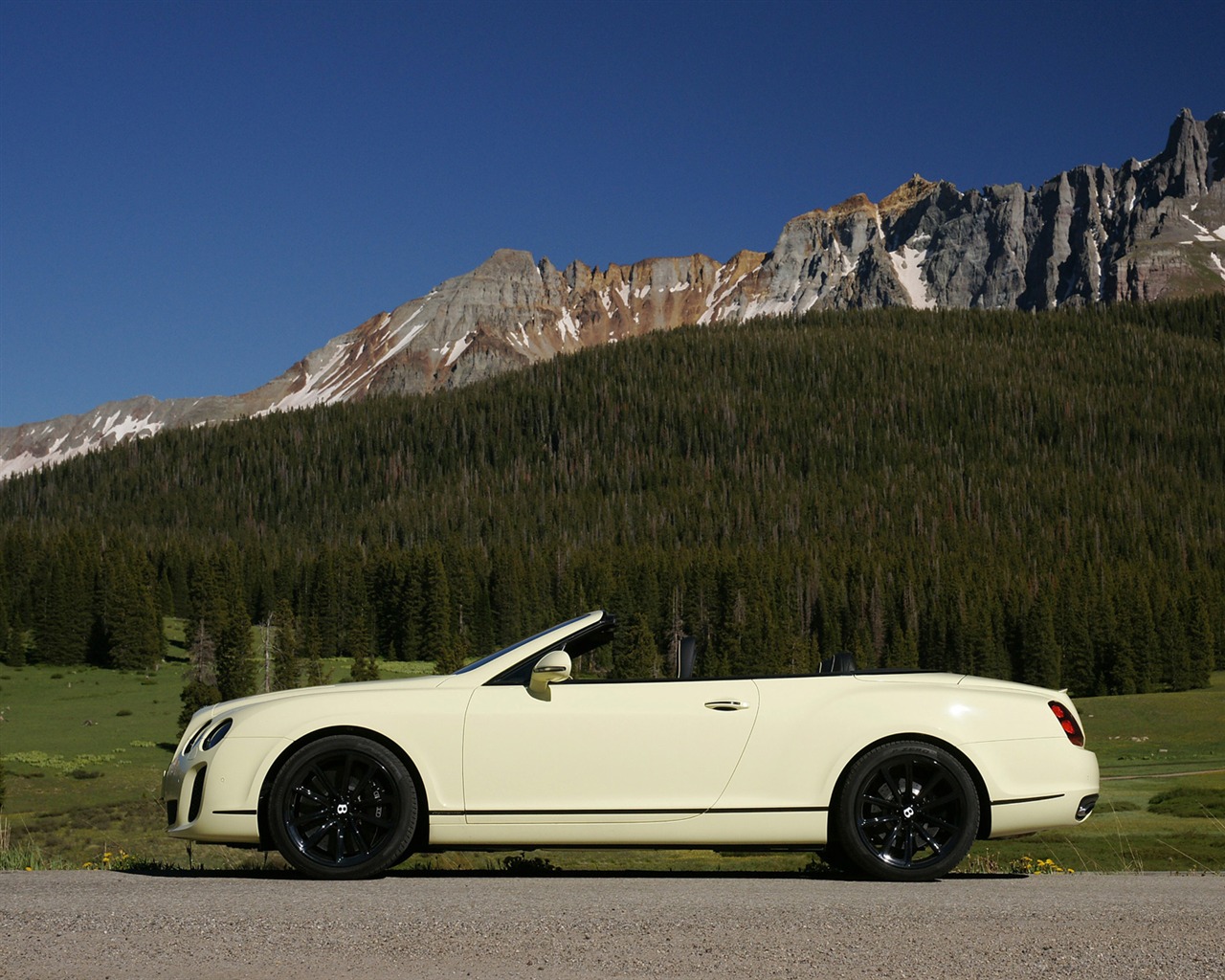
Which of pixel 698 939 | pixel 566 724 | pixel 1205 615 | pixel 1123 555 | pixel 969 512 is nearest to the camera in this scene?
pixel 698 939

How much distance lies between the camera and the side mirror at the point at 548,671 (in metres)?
8.18

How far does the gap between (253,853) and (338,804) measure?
1697 cm

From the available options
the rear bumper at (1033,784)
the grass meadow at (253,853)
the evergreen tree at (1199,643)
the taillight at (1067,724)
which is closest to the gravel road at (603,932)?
the rear bumper at (1033,784)

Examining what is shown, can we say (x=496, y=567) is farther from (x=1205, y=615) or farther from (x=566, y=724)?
(x=566, y=724)

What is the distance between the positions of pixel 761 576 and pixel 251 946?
13161cm

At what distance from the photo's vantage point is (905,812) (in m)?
8.33

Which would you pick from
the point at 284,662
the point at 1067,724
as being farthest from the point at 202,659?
the point at 1067,724

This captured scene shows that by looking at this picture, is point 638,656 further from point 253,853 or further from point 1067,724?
point 1067,724

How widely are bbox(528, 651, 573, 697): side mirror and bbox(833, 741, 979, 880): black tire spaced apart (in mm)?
2007

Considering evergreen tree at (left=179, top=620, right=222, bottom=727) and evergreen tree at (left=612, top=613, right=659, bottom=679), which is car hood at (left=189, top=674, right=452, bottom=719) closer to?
evergreen tree at (left=179, top=620, right=222, bottom=727)

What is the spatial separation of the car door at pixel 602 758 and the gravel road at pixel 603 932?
23.6 inches

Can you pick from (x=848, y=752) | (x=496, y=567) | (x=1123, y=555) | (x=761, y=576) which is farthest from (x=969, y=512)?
(x=848, y=752)

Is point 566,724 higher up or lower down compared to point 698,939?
higher up

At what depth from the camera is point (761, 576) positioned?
136125 mm
